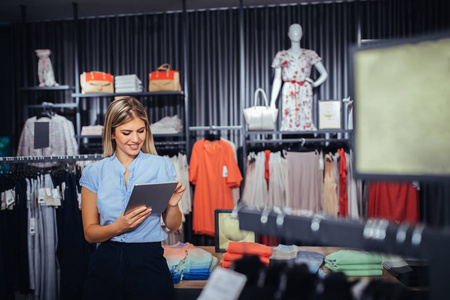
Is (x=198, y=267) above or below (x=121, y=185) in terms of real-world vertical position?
below

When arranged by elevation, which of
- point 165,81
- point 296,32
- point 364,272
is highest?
point 296,32

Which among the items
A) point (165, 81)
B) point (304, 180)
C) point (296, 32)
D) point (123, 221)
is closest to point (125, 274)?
point (123, 221)

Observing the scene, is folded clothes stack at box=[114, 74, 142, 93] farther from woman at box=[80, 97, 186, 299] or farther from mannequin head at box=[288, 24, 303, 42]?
woman at box=[80, 97, 186, 299]

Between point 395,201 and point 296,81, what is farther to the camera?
point 296,81

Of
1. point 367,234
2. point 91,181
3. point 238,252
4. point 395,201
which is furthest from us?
point 395,201

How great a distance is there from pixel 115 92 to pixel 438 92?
3.81 meters

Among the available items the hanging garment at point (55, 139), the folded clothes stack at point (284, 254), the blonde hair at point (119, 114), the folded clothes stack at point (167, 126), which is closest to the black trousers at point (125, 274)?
the blonde hair at point (119, 114)

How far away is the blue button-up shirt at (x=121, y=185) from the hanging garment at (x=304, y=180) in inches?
88.8

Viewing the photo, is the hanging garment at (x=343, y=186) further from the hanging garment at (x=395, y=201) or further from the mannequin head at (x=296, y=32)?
the mannequin head at (x=296, y=32)

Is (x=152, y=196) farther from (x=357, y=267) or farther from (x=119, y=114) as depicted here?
(x=357, y=267)

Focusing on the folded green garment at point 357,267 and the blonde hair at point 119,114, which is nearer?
the blonde hair at point 119,114

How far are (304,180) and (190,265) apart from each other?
2021mm

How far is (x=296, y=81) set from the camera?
406cm

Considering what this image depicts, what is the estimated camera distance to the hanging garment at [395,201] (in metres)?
3.67
